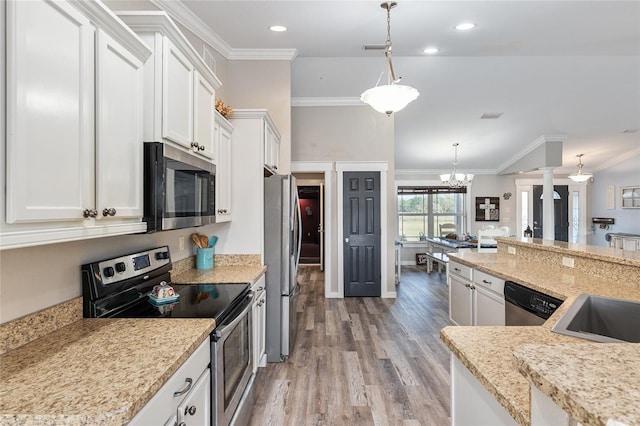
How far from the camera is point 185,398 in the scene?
1.23 m

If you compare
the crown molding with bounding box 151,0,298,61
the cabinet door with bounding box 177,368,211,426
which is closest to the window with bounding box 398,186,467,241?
the crown molding with bounding box 151,0,298,61

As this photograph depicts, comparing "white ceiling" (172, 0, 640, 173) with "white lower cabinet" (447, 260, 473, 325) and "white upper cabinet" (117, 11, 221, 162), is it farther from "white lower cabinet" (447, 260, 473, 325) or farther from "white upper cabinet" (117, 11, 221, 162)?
"white lower cabinet" (447, 260, 473, 325)

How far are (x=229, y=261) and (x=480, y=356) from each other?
225 centimetres

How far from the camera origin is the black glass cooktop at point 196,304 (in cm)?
164

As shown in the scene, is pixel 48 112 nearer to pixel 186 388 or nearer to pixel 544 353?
pixel 186 388

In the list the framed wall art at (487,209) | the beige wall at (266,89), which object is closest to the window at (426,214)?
the framed wall art at (487,209)

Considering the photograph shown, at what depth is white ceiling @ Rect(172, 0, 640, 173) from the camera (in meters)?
2.94

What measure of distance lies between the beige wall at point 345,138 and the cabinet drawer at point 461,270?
184cm

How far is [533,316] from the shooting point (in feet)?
6.83

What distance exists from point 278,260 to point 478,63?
12.4 feet

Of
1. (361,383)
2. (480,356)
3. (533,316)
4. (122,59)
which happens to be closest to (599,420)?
(480,356)

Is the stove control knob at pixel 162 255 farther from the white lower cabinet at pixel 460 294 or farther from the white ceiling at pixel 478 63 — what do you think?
the white lower cabinet at pixel 460 294

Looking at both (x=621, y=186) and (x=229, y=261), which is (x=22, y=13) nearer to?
(x=229, y=261)

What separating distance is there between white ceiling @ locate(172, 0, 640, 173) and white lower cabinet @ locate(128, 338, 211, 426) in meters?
2.76
